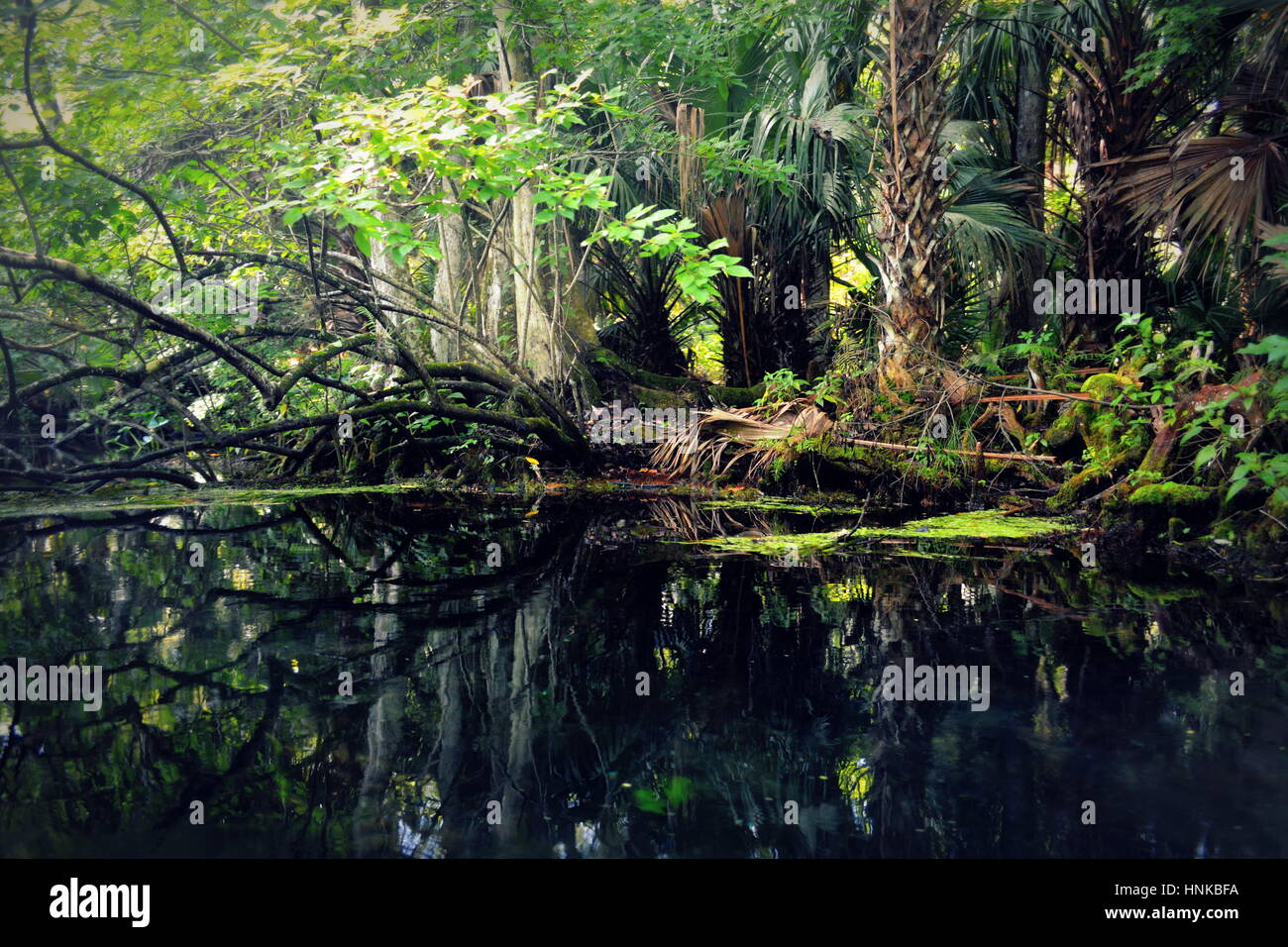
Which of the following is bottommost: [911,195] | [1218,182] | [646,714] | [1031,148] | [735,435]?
[646,714]

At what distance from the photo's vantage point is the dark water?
74.6 inches

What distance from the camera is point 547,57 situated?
22.8ft

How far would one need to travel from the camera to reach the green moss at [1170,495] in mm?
4898

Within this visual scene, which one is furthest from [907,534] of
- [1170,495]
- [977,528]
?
[1170,495]

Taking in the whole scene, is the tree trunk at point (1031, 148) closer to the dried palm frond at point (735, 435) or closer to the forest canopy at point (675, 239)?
the forest canopy at point (675, 239)

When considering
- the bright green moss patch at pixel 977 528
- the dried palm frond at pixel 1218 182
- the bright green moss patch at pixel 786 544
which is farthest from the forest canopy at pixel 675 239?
the bright green moss patch at pixel 786 544

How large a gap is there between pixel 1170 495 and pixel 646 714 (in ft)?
12.4

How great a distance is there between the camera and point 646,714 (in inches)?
98.8

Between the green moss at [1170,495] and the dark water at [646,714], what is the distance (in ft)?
2.51

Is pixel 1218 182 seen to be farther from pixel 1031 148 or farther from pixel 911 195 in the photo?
pixel 1031 148

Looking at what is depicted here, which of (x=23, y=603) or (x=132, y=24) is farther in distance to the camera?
(x=132, y=24)

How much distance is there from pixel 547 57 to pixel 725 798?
20.6 ft

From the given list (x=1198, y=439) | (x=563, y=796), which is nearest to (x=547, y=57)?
(x=1198, y=439)
